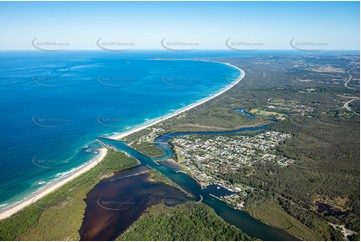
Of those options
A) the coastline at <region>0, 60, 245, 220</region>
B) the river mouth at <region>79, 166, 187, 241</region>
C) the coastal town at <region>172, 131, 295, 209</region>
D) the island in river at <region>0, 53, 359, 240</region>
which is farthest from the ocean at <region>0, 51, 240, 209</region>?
the coastal town at <region>172, 131, 295, 209</region>

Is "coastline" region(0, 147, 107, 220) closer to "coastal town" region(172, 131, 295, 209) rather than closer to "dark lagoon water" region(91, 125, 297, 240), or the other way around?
"dark lagoon water" region(91, 125, 297, 240)

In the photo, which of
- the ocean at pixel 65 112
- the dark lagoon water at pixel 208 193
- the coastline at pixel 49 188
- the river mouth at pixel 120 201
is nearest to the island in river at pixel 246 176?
the dark lagoon water at pixel 208 193

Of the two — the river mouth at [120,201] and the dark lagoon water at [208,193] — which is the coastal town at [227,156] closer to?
the dark lagoon water at [208,193]

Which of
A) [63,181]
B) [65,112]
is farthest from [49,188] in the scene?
[65,112]

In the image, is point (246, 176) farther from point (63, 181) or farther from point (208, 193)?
point (63, 181)

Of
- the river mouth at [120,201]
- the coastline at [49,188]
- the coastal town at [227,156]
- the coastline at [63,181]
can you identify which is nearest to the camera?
the river mouth at [120,201]

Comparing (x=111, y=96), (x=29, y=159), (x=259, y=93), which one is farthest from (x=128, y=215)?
(x=259, y=93)
